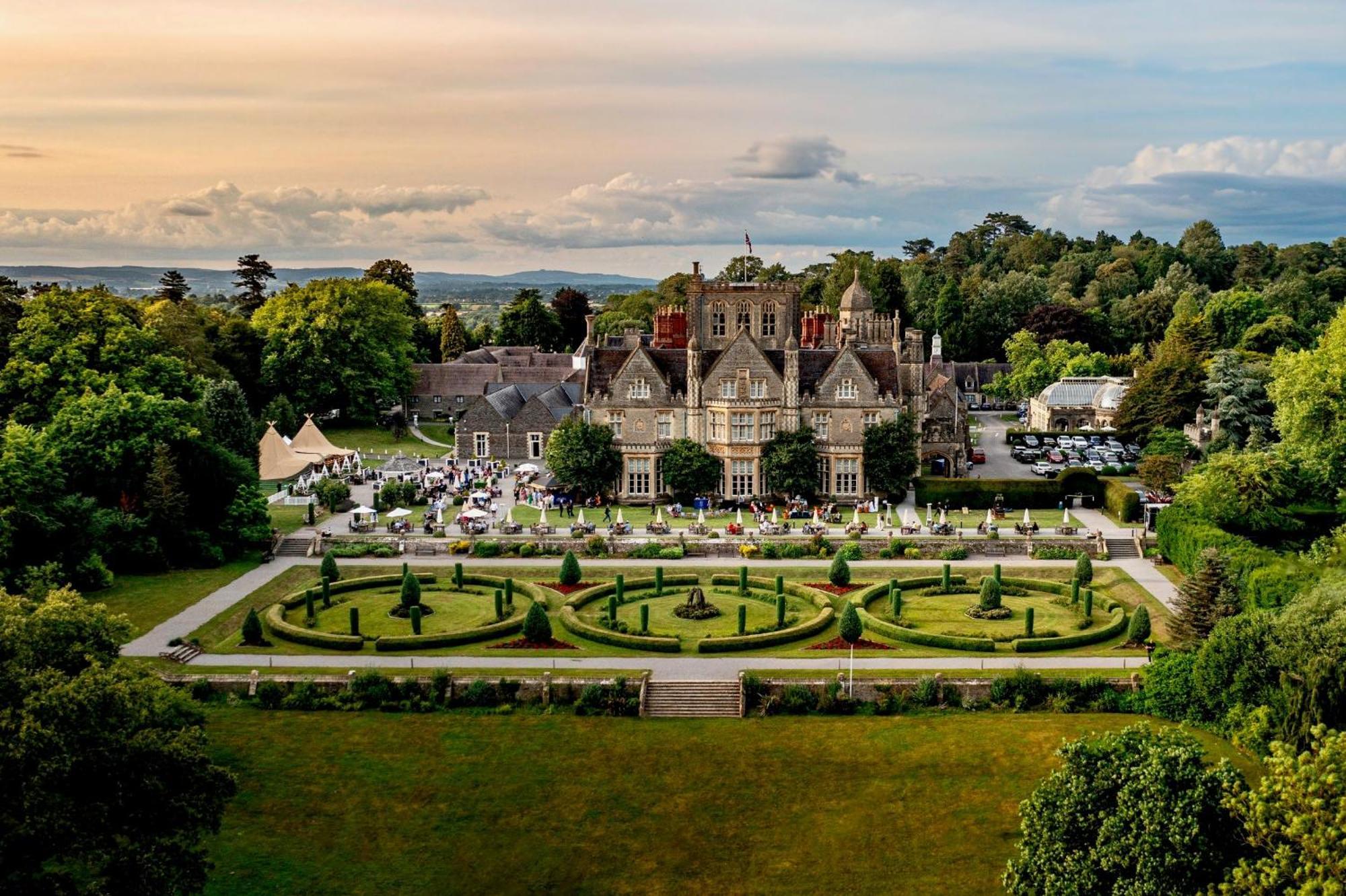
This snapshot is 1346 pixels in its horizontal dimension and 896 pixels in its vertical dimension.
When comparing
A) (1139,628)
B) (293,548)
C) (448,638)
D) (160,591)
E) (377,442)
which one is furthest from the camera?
(377,442)

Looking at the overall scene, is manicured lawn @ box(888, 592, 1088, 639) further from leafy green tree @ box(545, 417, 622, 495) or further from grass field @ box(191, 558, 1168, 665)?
leafy green tree @ box(545, 417, 622, 495)

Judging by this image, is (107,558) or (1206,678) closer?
(1206,678)

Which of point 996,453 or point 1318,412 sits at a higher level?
point 1318,412

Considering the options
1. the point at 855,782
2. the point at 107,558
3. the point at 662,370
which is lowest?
the point at 855,782

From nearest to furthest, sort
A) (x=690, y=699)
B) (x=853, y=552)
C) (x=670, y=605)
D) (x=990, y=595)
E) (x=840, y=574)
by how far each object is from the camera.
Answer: (x=690, y=699) < (x=990, y=595) < (x=670, y=605) < (x=840, y=574) < (x=853, y=552)

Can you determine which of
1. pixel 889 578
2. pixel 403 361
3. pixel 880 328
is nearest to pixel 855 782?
pixel 889 578

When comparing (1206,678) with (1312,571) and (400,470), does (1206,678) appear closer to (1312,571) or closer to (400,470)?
(1312,571)

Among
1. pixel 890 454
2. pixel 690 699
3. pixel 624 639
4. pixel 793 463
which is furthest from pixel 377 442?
pixel 690 699

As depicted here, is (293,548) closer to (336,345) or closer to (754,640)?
(754,640)
